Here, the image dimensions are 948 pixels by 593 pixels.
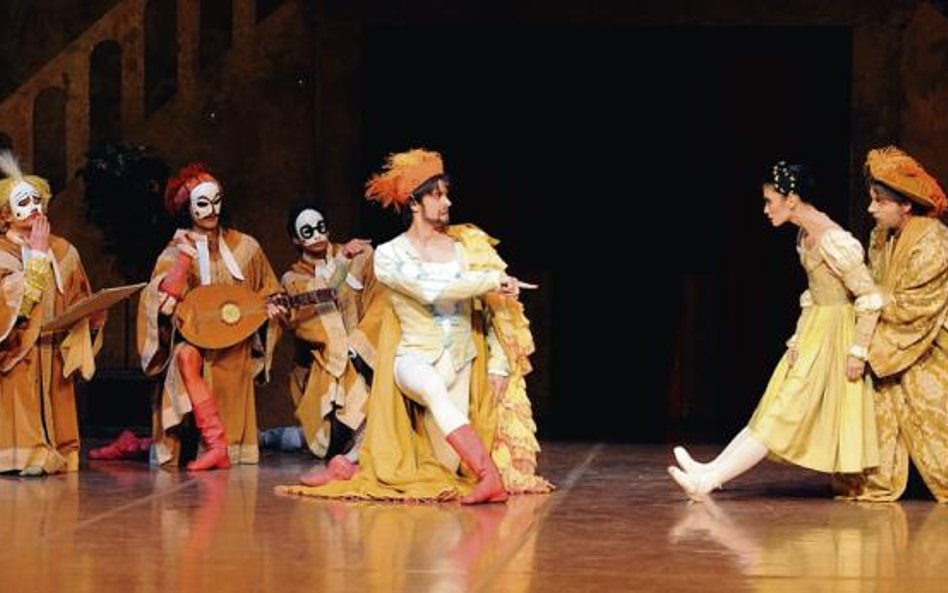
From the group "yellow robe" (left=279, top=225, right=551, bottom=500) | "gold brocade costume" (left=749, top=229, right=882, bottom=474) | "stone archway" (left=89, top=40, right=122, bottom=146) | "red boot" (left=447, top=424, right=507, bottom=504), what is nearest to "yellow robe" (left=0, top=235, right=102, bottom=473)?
"yellow robe" (left=279, top=225, right=551, bottom=500)

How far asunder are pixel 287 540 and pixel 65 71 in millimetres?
5313

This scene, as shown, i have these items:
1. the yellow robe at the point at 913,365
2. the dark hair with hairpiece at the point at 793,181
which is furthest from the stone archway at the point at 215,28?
the yellow robe at the point at 913,365

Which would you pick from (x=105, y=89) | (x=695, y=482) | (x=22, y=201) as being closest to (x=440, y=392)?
(x=695, y=482)

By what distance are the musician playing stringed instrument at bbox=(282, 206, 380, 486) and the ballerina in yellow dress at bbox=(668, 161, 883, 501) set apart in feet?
7.38

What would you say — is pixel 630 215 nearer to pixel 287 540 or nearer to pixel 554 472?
pixel 554 472

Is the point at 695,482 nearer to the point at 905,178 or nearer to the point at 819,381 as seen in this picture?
the point at 819,381

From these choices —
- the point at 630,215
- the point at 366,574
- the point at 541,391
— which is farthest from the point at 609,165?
the point at 366,574

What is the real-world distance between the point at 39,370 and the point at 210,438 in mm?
787

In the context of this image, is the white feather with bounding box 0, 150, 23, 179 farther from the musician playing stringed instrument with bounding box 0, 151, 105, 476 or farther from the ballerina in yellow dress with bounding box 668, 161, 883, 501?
the ballerina in yellow dress with bounding box 668, 161, 883, 501

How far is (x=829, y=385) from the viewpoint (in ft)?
28.8

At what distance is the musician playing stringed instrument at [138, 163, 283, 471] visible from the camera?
33.5 feet

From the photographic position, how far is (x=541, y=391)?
13648 mm

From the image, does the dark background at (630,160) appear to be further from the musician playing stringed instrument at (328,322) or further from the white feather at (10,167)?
the white feather at (10,167)

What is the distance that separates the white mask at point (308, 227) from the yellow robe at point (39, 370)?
3.60ft
